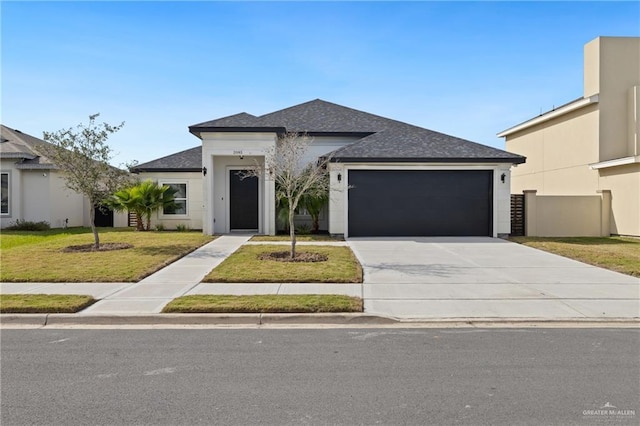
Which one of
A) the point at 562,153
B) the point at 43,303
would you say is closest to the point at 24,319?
the point at 43,303

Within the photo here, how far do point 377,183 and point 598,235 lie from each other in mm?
10366

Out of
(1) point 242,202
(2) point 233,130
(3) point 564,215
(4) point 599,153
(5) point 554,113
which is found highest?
(5) point 554,113

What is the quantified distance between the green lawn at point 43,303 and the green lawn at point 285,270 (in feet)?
8.01

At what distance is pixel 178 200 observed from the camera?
2098 cm

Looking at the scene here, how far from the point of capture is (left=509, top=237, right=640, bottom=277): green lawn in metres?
10.9

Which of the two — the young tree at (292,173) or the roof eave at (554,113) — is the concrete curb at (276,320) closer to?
the young tree at (292,173)

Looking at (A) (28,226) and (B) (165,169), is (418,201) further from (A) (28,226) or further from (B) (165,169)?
(A) (28,226)

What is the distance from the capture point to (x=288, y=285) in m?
8.47

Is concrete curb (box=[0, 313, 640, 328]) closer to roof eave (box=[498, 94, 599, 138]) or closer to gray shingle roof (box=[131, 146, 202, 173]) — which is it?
gray shingle roof (box=[131, 146, 202, 173])

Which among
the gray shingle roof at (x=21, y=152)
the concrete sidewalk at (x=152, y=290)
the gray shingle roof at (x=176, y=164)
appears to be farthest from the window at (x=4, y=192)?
the concrete sidewalk at (x=152, y=290)

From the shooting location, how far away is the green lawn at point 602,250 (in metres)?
10.9

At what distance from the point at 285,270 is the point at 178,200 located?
12.8 metres
